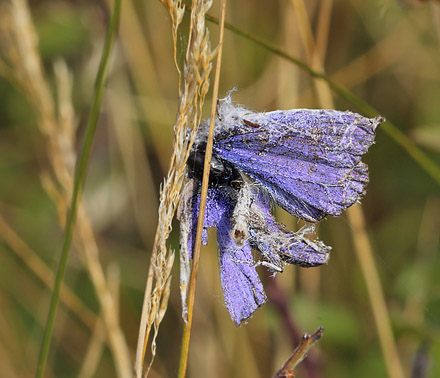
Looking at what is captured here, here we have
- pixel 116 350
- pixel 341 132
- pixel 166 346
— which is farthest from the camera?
pixel 166 346

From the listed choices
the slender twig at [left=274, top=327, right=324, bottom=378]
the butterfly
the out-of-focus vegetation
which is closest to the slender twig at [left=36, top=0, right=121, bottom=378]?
the butterfly

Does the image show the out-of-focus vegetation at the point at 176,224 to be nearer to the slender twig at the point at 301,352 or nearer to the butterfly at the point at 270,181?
the butterfly at the point at 270,181

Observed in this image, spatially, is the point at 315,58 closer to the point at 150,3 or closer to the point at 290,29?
the point at 290,29

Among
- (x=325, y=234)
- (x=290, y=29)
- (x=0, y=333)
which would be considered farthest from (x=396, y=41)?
(x=0, y=333)

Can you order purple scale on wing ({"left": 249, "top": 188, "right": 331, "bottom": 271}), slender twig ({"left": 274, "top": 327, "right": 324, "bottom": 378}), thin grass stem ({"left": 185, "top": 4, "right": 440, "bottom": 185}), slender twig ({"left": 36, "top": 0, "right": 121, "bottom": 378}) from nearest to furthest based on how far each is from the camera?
slender twig ({"left": 274, "top": 327, "right": 324, "bottom": 378})
purple scale on wing ({"left": 249, "top": 188, "right": 331, "bottom": 271})
slender twig ({"left": 36, "top": 0, "right": 121, "bottom": 378})
thin grass stem ({"left": 185, "top": 4, "right": 440, "bottom": 185})

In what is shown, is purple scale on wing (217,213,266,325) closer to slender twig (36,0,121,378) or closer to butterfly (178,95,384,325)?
butterfly (178,95,384,325)

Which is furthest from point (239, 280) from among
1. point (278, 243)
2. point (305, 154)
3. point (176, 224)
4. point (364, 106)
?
point (176, 224)

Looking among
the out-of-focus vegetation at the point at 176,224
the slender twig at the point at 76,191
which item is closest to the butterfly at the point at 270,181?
the slender twig at the point at 76,191
